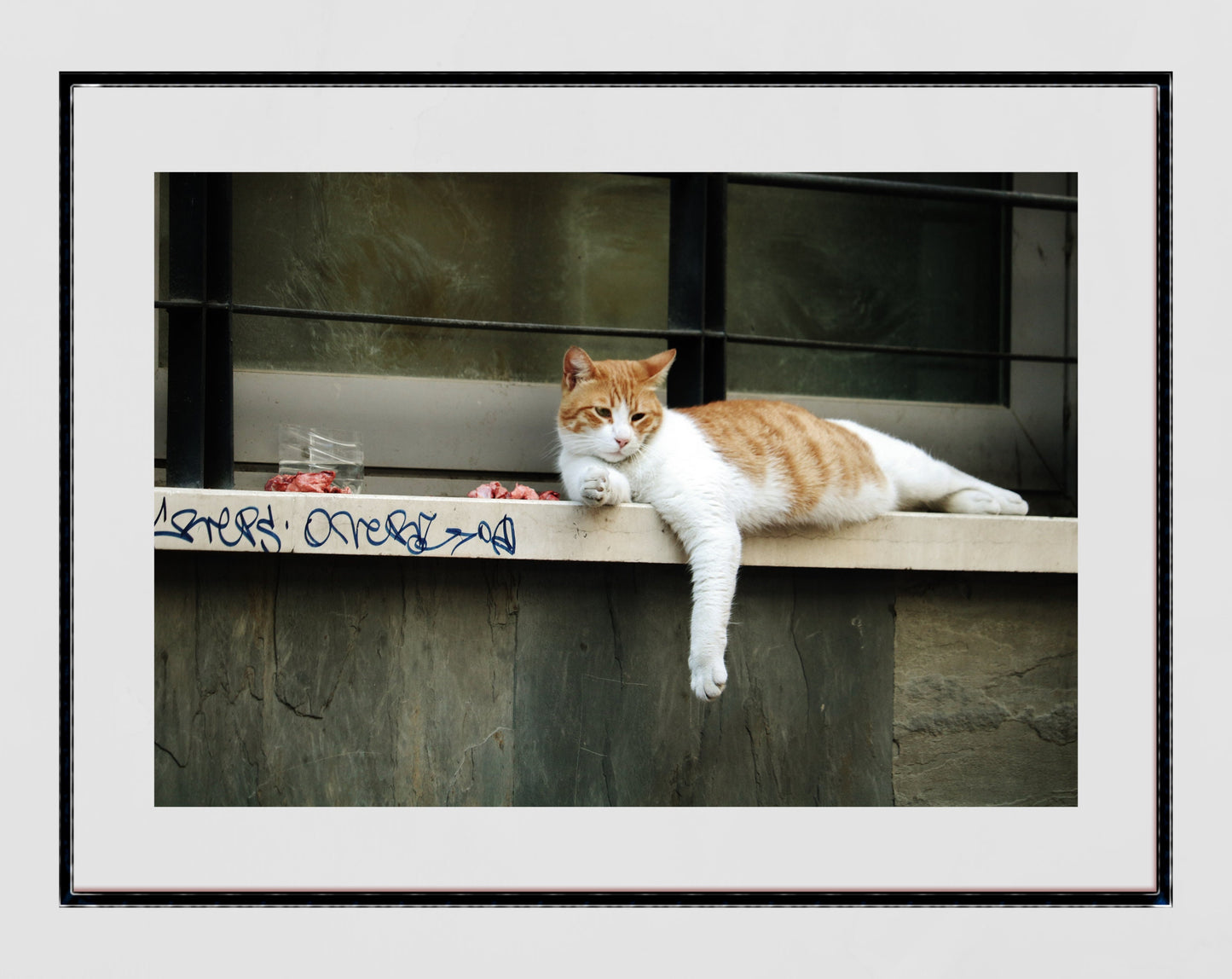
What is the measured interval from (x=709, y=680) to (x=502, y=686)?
1.81ft

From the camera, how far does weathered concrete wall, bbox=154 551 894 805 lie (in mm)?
2170

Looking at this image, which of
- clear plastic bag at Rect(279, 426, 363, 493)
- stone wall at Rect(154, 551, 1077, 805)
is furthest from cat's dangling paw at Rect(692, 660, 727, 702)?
clear plastic bag at Rect(279, 426, 363, 493)

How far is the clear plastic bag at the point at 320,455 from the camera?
247 centimetres

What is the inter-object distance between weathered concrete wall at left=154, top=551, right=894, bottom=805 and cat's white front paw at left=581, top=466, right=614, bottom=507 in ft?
0.75

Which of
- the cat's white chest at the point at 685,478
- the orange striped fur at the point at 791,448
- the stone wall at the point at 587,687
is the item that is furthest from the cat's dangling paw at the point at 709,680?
the orange striped fur at the point at 791,448

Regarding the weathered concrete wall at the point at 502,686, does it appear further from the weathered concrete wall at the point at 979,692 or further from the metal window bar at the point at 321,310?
the metal window bar at the point at 321,310

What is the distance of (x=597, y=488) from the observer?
2133 millimetres

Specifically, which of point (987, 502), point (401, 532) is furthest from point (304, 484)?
point (987, 502)

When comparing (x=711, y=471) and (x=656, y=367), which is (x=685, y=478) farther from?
(x=656, y=367)

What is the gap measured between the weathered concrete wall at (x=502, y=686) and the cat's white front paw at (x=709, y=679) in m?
0.24

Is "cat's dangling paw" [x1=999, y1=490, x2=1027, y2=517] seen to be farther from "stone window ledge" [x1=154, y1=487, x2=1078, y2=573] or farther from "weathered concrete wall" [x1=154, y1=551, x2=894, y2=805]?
"stone window ledge" [x1=154, y1=487, x2=1078, y2=573]
